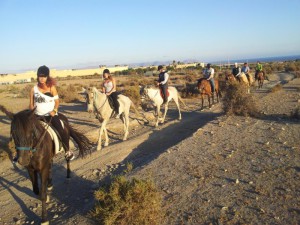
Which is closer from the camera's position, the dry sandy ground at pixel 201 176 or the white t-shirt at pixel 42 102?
the dry sandy ground at pixel 201 176

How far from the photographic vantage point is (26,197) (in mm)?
7316

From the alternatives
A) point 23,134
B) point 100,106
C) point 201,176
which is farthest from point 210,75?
point 23,134

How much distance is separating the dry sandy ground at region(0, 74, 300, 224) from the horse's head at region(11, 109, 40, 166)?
4.61 ft

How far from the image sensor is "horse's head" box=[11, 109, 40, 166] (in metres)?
Answer: 5.32

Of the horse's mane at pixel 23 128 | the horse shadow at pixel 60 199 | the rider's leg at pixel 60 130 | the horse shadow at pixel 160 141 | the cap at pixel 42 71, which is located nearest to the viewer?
the horse's mane at pixel 23 128

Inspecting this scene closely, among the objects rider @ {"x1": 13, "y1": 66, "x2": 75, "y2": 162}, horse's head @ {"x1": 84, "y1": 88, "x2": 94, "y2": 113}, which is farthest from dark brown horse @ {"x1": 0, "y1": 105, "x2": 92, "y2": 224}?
horse's head @ {"x1": 84, "y1": 88, "x2": 94, "y2": 113}

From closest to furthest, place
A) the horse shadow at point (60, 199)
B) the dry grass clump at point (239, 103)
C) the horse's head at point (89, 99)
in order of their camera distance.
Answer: the horse shadow at point (60, 199)
the horse's head at point (89, 99)
the dry grass clump at point (239, 103)

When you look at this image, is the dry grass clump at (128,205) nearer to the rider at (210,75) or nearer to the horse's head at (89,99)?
the horse's head at (89,99)

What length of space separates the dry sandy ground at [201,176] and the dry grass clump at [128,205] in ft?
1.02

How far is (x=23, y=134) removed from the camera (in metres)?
5.34

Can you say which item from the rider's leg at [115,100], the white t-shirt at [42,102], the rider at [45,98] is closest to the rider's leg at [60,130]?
the rider at [45,98]

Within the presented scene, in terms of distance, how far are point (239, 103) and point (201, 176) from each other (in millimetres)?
8393

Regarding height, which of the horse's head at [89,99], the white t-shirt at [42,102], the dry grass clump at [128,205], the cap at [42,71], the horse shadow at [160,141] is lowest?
the horse shadow at [160,141]

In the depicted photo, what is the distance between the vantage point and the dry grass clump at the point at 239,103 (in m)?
14.3
